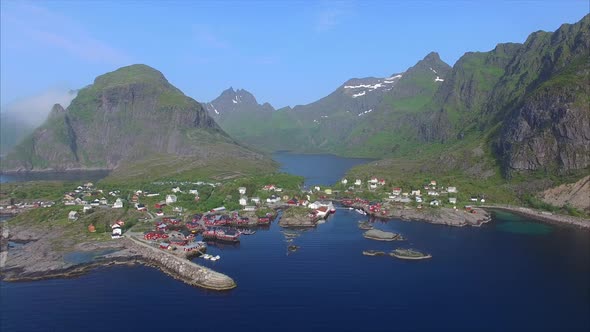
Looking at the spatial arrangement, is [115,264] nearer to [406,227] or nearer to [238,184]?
[406,227]

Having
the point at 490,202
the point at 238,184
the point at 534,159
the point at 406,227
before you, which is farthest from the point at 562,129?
the point at 238,184

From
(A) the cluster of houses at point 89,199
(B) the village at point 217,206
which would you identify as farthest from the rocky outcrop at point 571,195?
(A) the cluster of houses at point 89,199

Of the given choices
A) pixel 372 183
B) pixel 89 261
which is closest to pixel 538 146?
pixel 372 183

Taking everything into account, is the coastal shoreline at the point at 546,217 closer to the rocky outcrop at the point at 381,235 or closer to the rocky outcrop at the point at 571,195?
the rocky outcrop at the point at 571,195

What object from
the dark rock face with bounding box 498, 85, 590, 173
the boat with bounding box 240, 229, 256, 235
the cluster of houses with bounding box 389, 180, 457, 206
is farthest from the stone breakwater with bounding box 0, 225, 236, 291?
the dark rock face with bounding box 498, 85, 590, 173

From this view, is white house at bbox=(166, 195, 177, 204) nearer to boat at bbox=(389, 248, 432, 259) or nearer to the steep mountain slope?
boat at bbox=(389, 248, 432, 259)
